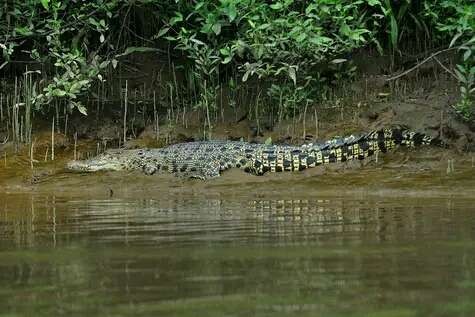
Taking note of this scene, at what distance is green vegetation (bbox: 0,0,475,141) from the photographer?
32.9 ft

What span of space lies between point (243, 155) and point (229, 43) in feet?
5.97

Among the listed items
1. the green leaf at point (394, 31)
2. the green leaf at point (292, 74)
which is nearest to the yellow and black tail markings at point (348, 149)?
the green leaf at point (292, 74)

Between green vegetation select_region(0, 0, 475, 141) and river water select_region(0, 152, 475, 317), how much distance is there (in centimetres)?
304

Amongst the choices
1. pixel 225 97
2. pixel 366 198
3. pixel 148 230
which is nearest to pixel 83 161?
pixel 225 97

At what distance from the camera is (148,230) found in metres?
4.89

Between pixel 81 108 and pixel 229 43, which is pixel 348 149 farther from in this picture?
pixel 81 108

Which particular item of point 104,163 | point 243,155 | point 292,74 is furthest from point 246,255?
point 292,74

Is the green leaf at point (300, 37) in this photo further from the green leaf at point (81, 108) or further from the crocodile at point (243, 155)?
the green leaf at point (81, 108)

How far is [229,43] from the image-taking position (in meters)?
10.6

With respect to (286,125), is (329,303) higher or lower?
lower

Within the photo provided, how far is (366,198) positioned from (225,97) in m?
4.48

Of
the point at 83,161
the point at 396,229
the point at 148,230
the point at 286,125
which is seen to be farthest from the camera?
the point at 286,125

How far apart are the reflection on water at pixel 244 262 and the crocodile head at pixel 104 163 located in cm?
345

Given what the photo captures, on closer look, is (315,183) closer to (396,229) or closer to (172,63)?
(396,229)
